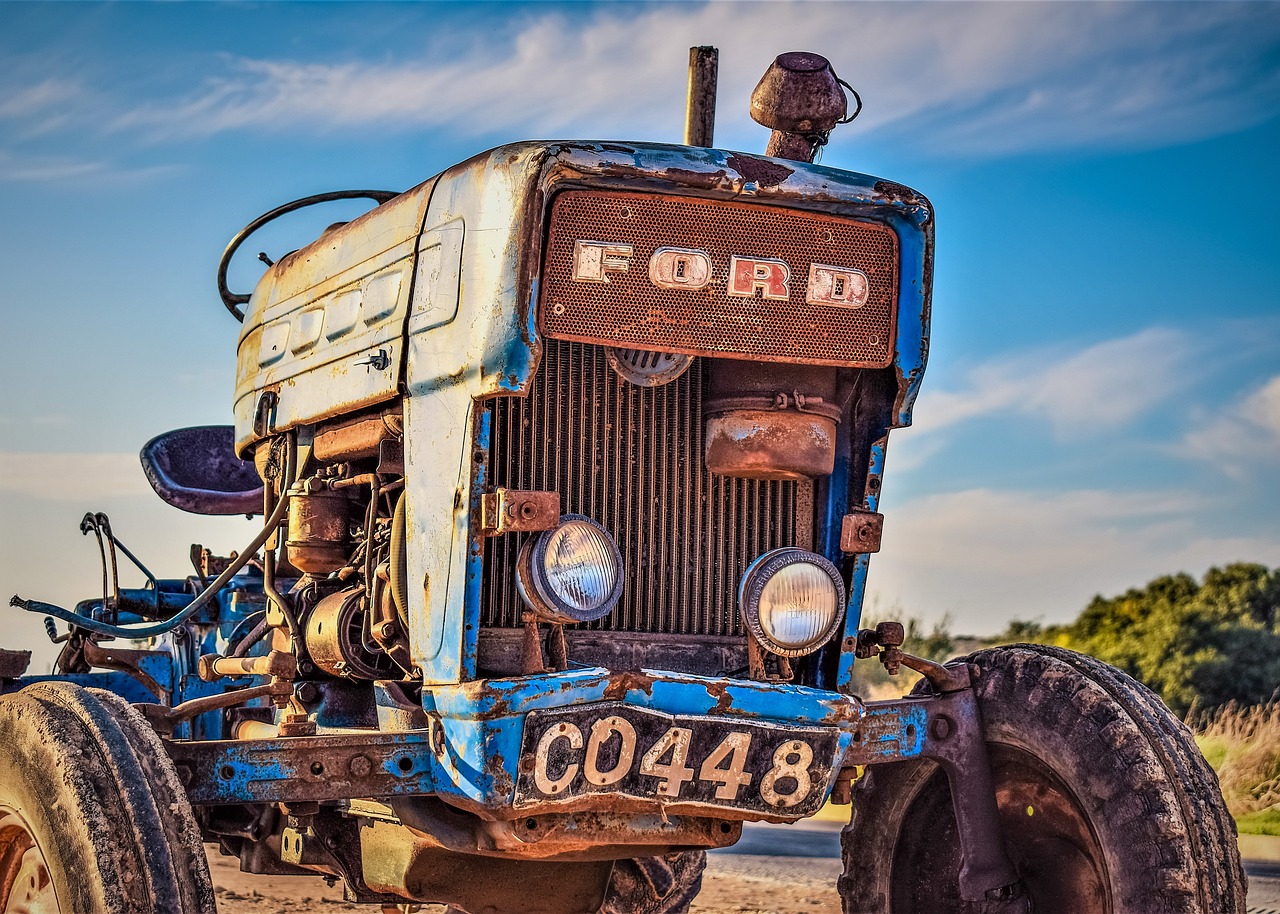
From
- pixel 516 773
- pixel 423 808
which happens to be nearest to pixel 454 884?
pixel 423 808

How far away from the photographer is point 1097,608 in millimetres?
→ 21969

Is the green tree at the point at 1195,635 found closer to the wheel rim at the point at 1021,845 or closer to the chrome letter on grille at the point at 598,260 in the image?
the wheel rim at the point at 1021,845

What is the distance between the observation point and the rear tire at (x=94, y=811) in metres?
3.86

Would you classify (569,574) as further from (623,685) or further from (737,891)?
(737,891)

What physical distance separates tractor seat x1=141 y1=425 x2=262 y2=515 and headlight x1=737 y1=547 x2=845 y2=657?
3.51 meters

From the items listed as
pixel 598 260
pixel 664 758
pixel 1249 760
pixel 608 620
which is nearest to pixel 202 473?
pixel 608 620

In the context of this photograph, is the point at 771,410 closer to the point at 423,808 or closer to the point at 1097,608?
the point at 423,808

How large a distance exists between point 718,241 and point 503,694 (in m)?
1.39

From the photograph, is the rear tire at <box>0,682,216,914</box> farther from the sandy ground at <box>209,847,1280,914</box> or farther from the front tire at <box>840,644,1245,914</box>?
the sandy ground at <box>209,847,1280,914</box>

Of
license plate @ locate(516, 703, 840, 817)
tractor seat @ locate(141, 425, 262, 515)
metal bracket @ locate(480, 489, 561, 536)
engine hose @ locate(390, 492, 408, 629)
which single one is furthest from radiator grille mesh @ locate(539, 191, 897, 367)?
tractor seat @ locate(141, 425, 262, 515)

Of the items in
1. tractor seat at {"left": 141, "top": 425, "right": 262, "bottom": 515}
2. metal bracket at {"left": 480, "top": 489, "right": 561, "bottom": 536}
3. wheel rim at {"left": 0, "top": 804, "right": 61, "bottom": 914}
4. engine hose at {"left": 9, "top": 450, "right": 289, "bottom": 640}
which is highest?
tractor seat at {"left": 141, "top": 425, "right": 262, "bottom": 515}

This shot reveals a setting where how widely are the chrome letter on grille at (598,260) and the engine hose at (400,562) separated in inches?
33.8

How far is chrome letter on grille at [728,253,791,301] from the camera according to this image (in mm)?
4555

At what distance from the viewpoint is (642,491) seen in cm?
475
